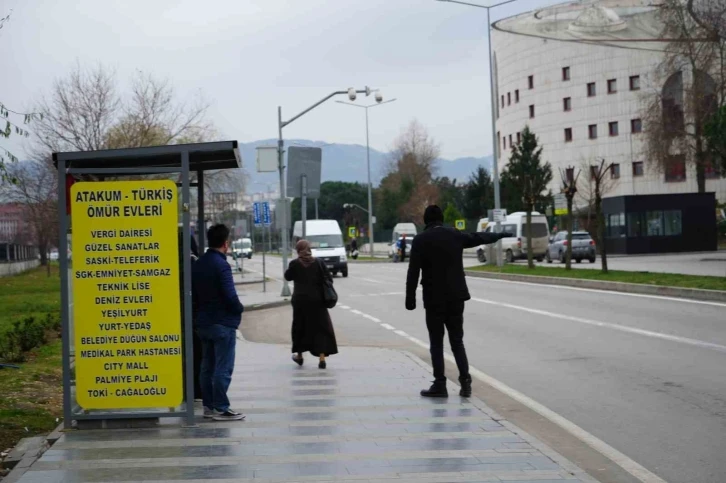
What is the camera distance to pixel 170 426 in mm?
8062

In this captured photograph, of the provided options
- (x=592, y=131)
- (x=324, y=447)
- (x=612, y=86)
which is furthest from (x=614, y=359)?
(x=592, y=131)

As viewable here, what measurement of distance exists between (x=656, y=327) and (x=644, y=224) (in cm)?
4099

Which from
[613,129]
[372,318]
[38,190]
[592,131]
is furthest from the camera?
[592,131]

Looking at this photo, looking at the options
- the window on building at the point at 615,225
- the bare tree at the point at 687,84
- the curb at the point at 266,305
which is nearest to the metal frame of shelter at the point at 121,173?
the curb at the point at 266,305

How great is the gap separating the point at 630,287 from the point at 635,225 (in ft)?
101

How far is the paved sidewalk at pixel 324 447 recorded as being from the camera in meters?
6.22

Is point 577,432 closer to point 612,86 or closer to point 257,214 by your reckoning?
point 257,214

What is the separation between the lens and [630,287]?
25.8 m

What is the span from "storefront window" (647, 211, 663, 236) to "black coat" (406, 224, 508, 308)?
4843 centimetres

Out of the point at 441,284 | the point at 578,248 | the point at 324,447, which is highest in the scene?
the point at 441,284

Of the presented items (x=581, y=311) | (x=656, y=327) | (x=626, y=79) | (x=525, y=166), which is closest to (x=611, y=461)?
(x=656, y=327)

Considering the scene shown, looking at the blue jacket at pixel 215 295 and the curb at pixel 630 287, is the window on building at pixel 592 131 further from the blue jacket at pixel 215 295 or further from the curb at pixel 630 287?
the blue jacket at pixel 215 295

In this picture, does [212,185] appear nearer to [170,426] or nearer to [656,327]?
[656,327]

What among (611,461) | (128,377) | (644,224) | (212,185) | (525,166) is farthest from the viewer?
(525,166)
